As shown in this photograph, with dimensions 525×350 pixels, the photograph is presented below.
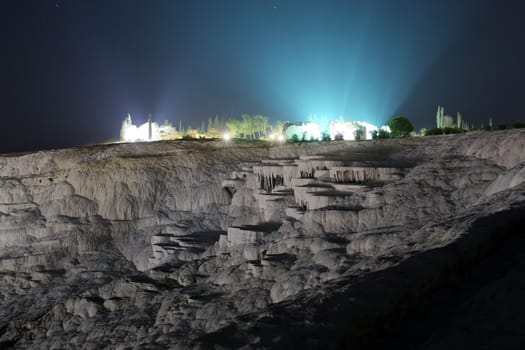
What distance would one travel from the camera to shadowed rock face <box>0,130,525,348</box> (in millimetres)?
6992

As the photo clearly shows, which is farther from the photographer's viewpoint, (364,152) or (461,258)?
(364,152)

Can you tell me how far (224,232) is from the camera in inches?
752

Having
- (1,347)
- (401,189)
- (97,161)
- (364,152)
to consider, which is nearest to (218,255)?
(401,189)

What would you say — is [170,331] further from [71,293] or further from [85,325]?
[71,293]

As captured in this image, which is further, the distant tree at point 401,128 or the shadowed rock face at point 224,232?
the distant tree at point 401,128

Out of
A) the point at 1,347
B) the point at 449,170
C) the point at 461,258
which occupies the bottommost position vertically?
the point at 1,347

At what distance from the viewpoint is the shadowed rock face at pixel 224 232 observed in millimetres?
6992

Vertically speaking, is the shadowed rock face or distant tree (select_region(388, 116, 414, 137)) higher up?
distant tree (select_region(388, 116, 414, 137))

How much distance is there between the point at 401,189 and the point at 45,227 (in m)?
17.1

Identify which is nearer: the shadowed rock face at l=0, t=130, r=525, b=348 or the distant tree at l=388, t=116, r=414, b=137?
the shadowed rock face at l=0, t=130, r=525, b=348

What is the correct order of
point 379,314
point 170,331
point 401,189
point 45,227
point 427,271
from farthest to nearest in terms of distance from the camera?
1. point 45,227
2. point 401,189
3. point 170,331
4. point 427,271
5. point 379,314

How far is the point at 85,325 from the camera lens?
42.5 ft

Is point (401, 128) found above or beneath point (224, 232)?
above

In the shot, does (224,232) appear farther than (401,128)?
No
